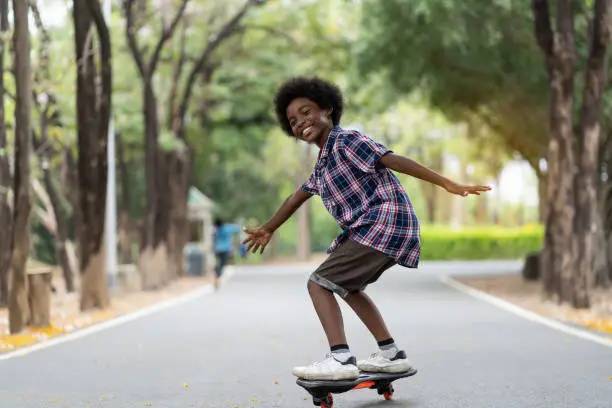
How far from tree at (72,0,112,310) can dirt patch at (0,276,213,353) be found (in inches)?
19.4

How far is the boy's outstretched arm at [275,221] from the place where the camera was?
23.3 feet

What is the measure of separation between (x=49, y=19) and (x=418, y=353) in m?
14.6

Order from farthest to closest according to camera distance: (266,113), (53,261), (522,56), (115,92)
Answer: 1. (53,261)
2. (266,113)
3. (115,92)
4. (522,56)

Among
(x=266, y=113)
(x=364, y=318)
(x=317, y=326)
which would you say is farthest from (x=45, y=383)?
(x=266, y=113)

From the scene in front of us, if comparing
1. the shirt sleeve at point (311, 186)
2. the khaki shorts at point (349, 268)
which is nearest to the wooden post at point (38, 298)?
the shirt sleeve at point (311, 186)

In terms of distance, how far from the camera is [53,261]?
48.9 m

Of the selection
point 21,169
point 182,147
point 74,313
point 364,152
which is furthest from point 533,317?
point 182,147

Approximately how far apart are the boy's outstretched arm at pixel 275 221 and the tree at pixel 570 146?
10.8 m

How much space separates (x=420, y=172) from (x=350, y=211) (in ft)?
1.58

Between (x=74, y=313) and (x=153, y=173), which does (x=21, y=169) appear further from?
(x=153, y=173)

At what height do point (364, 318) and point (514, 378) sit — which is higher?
point (364, 318)

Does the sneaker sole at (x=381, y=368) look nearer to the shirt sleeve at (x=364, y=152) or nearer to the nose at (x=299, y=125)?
the shirt sleeve at (x=364, y=152)

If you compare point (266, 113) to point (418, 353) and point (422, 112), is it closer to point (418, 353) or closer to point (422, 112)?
point (422, 112)

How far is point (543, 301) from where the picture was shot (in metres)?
19.0
